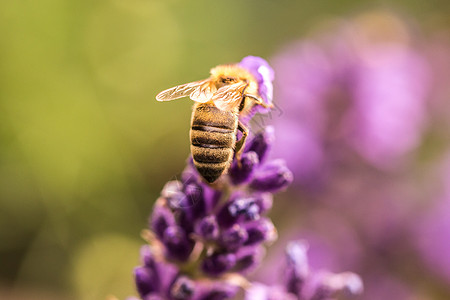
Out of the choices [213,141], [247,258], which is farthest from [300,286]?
[213,141]

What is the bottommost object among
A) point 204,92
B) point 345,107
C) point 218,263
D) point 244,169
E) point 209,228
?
point 218,263

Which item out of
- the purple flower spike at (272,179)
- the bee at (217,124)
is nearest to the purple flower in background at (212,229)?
the purple flower spike at (272,179)

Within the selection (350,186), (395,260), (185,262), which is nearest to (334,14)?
(350,186)

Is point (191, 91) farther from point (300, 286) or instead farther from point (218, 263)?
point (300, 286)

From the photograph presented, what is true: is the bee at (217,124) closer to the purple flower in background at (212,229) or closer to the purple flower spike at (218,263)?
the purple flower in background at (212,229)

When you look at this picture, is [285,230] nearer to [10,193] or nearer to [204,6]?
[10,193]

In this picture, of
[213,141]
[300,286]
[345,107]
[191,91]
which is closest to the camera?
[213,141]

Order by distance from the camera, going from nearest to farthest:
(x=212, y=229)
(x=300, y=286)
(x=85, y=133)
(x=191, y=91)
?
(x=212, y=229) < (x=191, y=91) < (x=300, y=286) < (x=85, y=133)
